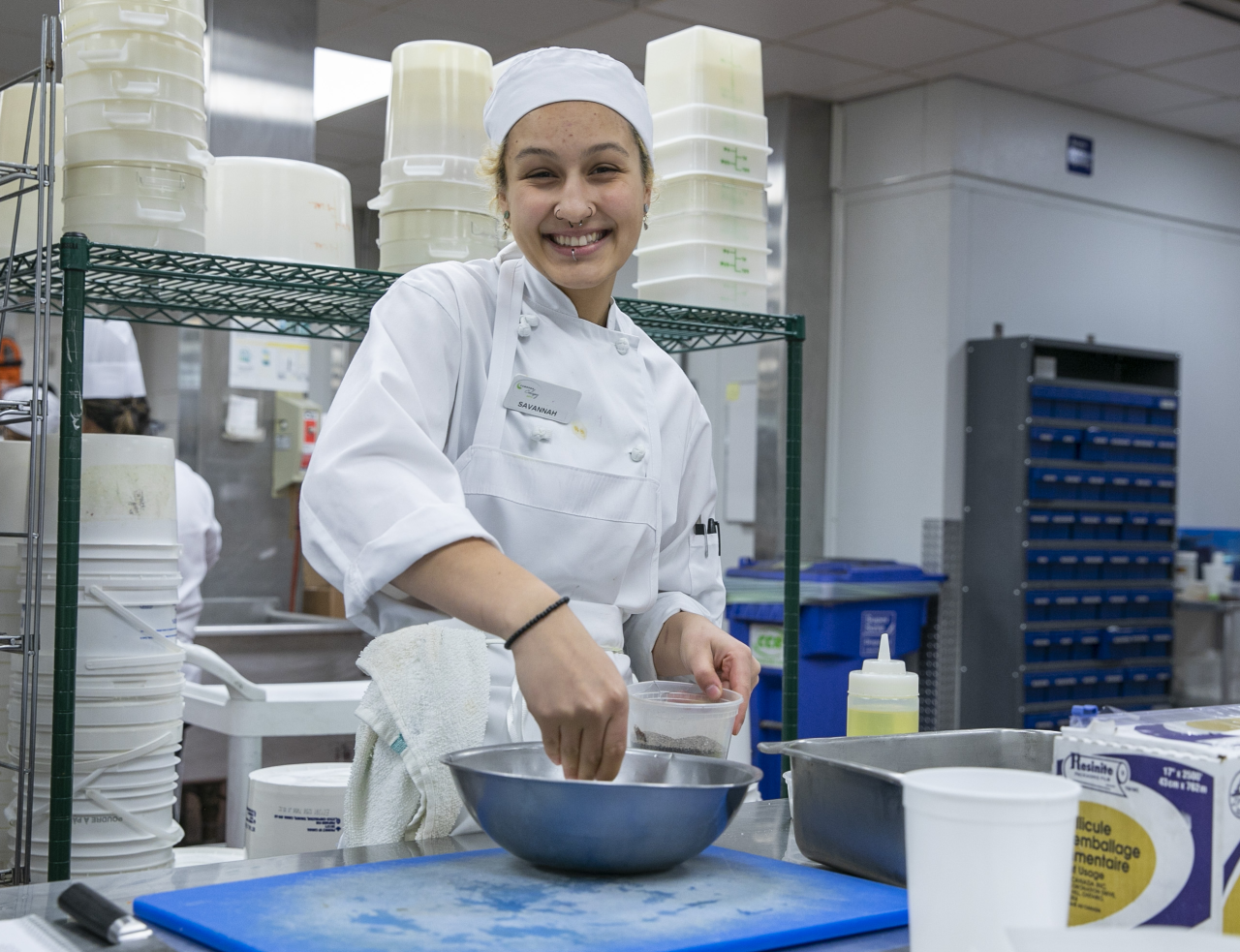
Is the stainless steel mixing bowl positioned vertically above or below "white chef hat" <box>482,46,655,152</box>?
below

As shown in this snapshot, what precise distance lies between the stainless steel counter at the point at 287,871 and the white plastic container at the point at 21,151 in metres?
1.36

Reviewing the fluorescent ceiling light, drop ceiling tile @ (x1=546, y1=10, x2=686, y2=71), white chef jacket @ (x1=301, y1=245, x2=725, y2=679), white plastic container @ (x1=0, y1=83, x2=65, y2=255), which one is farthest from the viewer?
the fluorescent ceiling light

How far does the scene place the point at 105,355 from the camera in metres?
3.47

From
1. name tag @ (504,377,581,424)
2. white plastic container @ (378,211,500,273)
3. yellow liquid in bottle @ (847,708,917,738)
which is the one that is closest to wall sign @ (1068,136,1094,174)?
white plastic container @ (378,211,500,273)

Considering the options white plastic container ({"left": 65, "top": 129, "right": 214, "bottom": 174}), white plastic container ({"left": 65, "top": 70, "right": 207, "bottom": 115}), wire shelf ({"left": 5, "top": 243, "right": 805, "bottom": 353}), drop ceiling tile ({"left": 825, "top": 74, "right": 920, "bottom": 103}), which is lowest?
wire shelf ({"left": 5, "top": 243, "right": 805, "bottom": 353})

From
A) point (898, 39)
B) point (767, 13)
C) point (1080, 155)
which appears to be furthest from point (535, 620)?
point (1080, 155)

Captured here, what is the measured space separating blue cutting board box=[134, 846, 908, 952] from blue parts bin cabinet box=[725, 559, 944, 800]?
350 cm

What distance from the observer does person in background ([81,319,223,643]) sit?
343cm

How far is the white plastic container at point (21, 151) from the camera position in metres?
2.10

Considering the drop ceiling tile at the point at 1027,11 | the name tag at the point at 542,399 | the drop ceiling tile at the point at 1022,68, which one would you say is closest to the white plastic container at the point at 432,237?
the name tag at the point at 542,399

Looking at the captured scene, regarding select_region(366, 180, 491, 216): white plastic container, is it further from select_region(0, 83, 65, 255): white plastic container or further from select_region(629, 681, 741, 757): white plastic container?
select_region(629, 681, 741, 757): white plastic container

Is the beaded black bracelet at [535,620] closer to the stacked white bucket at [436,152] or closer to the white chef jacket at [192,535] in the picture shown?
the stacked white bucket at [436,152]

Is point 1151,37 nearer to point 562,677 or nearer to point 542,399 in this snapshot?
point 542,399

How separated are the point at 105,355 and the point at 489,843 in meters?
2.70
